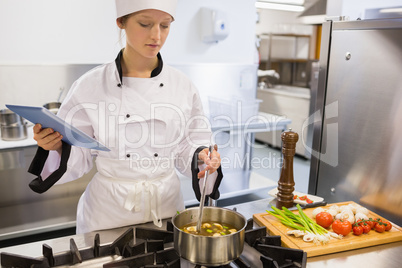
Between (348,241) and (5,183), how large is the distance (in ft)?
8.89

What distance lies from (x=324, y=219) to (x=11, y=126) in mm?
2133

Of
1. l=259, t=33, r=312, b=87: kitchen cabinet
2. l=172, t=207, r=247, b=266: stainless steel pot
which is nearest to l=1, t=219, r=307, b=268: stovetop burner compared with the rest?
l=172, t=207, r=247, b=266: stainless steel pot

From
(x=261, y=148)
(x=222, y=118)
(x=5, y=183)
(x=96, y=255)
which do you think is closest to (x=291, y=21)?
(x=261, y=148)

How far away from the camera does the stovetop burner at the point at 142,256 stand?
961 millimetres

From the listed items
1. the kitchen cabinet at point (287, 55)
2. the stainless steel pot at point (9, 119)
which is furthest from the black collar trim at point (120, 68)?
the kitchen cabinet at point (287, 55)

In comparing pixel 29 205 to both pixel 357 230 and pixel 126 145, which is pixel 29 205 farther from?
pixel 357 230

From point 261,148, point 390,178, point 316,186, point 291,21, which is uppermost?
point 291,21

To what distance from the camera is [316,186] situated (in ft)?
5.88

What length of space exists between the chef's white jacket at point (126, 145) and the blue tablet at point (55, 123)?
0.22 meters

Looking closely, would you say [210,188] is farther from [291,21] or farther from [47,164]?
[291,21]

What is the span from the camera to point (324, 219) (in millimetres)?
1229

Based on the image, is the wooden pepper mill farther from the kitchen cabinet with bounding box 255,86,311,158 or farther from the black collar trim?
the kitchen cabinet with bounding box 255,86,311,158

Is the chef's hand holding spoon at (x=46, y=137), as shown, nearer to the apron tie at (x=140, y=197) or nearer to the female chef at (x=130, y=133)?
the female chef at (x=130, y=133)

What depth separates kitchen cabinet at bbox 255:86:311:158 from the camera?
17.0ft
